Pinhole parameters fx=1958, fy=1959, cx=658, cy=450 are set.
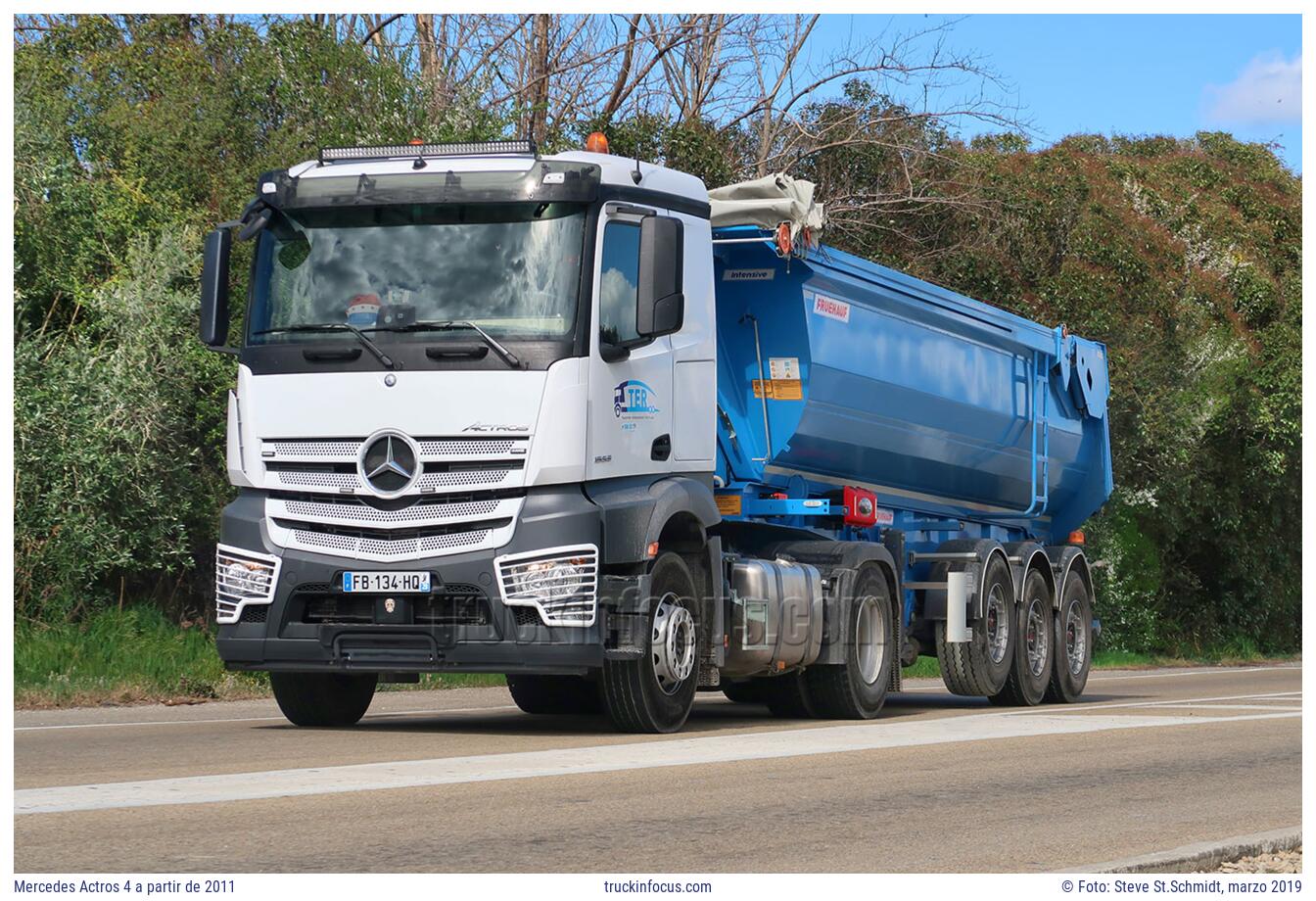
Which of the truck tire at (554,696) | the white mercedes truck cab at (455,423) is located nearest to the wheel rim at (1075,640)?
the truck tire at (554,696)

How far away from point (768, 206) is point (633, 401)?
94.2 inches

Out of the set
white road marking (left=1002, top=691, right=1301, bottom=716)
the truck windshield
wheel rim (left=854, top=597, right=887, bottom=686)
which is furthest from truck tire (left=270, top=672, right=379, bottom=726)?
white road marking (left=1002, top=691, right=1301, bottom=716)

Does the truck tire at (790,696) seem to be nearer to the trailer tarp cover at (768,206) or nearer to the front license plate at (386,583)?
the trailer tarp cover at (768,206)

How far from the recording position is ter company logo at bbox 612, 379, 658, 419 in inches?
441

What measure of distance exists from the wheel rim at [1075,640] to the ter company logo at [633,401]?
7603 millimetres

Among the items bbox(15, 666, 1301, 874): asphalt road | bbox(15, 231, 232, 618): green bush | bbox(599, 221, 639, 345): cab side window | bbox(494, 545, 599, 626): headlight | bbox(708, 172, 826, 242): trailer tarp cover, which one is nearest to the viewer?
bbox(15, 666, 1301, 874): asphalt road

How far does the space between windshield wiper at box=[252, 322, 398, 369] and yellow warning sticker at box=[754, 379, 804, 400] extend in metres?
3.36

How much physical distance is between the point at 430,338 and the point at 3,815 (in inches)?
169

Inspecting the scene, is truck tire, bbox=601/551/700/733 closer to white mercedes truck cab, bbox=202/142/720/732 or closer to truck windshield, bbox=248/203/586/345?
white mercedes truck cab, bbox=202/142/720/732

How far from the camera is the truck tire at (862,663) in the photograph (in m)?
13.8

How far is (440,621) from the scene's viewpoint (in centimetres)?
1095

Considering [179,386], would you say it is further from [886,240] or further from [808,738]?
A: [886,240]

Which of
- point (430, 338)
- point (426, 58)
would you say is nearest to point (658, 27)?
point (426, 58)

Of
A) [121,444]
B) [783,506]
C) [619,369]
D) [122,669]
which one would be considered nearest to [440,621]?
[619,369]
